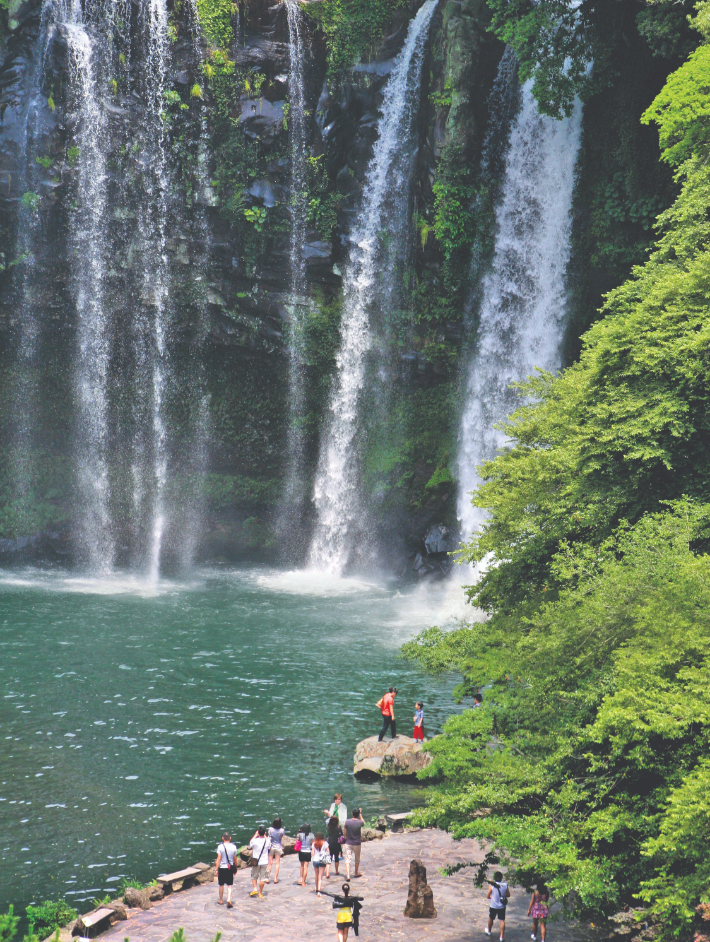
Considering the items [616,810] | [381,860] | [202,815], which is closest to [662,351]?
[616,810]

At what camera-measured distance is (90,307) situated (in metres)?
43.3

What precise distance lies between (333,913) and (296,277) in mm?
33111

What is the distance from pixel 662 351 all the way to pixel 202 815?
12.7 m

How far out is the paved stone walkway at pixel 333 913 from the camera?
13664mm

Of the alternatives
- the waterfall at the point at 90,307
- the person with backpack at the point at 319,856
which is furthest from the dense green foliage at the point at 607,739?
the waterfall at the point at 90,307

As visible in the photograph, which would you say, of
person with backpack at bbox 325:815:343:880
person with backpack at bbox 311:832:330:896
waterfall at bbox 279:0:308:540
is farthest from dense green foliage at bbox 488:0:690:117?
person with backpack at bbox 311:832:330:896

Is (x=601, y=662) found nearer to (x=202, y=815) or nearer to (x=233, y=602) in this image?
(x=202, y=815)

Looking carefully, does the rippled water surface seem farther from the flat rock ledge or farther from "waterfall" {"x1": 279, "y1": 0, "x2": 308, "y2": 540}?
"waterfall" {"x1": 279, "y1": 0, "x2": 308, "y2": 540}

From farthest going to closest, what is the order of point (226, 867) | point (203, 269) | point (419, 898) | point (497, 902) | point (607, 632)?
point (203, 269)
point (226, 867)
point (419, 898)
point (497, 902)
point (607, 632)

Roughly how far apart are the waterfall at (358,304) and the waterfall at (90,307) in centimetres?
1105

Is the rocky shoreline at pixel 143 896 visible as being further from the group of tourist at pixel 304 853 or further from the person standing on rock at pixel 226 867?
the person standing on rock at pixel 226 867

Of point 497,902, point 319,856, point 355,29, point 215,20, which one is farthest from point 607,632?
point 215,20

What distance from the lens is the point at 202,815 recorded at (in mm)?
18219

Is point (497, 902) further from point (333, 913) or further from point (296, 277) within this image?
point (296, 277)
